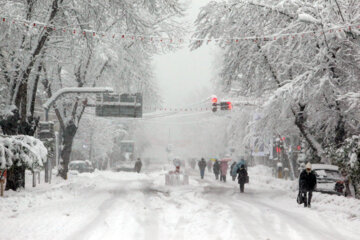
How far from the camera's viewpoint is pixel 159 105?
127ft

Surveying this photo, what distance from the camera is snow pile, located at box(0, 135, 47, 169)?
16906 millimetres

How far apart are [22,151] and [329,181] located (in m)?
12.5

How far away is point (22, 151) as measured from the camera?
17.5 m

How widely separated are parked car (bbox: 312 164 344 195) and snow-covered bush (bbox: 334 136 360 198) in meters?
0.77

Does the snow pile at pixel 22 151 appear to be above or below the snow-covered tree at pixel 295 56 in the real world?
below

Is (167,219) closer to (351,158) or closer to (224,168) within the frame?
(351,158)

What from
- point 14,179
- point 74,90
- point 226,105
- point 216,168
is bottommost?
point 216,168

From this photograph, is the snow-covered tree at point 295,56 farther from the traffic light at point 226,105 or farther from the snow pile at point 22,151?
the snow pile at point 22,151

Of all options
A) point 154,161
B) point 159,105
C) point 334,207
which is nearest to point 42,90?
point 159,105

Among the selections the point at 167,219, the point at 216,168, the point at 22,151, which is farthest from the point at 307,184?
the point at 216,168

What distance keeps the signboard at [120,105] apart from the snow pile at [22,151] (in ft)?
52.4

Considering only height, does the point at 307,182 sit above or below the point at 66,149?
below

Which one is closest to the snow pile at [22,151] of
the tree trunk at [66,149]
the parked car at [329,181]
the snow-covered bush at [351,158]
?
the snow-covered bush at [351,158]

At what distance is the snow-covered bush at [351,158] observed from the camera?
18.6m
